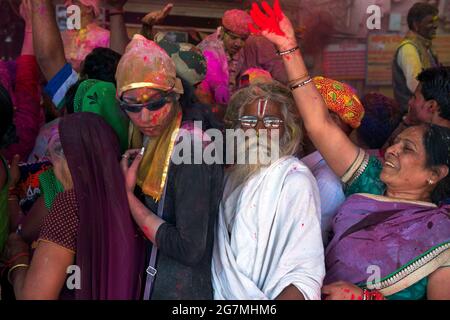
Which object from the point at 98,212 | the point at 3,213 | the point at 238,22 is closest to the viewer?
the point at 98,212

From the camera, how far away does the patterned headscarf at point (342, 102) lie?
2.85 metres

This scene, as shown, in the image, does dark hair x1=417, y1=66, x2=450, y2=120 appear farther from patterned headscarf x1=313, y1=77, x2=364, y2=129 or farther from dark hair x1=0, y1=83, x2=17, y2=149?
dark hair x1=0, y1=83, x2=17, y2=149

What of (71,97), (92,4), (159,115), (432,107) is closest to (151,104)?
(159,115)

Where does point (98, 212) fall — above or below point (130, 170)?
below

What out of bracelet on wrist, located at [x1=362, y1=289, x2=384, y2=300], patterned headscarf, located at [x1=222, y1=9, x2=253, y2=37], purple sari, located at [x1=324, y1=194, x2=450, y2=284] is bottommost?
bracelet on wrist, located at [x1=362, y1=289, x2=384, y2=300]

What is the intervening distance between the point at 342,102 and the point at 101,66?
126 cm

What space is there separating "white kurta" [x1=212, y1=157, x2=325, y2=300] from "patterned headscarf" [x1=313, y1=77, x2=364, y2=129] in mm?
530

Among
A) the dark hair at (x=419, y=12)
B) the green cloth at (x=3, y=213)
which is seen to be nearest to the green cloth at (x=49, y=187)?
the green cloth at (x=3, y=213)

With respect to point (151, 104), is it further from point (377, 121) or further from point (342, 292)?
point (377, 121)

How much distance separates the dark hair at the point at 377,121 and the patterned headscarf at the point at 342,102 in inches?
27.1

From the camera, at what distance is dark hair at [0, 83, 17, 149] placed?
2.51m

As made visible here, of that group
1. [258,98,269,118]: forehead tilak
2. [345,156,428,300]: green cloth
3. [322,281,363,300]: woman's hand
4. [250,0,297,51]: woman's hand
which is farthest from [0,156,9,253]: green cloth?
[345,156,428,300]: green cloth

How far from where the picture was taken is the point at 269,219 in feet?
7.81

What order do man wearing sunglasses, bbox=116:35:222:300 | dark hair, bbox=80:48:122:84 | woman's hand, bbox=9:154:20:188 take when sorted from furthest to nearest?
1. dark hair, bbox=80:48:122:84
2. woman's hand, bbox=9:154:20:188
3. man wearing sunglasses, bbox=116:35:222:300
